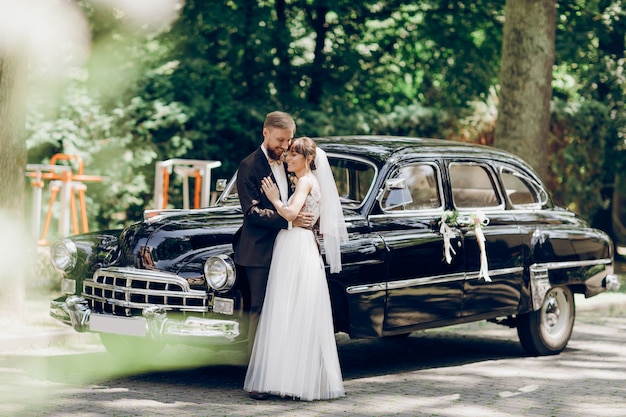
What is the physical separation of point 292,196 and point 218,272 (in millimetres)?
763

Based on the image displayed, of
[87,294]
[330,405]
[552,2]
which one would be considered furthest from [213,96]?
[330,405]

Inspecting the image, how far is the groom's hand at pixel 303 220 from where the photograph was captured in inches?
296

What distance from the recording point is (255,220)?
24.4 feet

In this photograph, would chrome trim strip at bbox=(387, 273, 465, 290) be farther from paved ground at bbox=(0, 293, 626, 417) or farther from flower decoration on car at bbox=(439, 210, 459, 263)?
paved ground at bbox=(0, 293, 626, 417)

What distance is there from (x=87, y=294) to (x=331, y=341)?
1.93 meters

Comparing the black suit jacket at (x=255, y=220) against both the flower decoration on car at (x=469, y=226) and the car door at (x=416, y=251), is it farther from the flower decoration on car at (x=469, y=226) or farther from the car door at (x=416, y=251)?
the flower decoration on car at (x=469, y=226)

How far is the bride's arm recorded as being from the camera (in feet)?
24.5

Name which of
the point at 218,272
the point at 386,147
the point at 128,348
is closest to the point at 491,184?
the point at 386,147

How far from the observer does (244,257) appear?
291 inches

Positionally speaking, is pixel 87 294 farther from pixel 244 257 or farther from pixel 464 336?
pixel 464 336

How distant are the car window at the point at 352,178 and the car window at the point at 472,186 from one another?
2.90ft

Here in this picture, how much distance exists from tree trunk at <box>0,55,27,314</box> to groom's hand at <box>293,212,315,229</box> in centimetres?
395

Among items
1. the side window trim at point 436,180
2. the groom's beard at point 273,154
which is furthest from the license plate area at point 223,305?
the side window trim at point 436,180

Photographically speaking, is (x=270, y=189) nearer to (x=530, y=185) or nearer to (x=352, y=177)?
(x=352, y=177)
